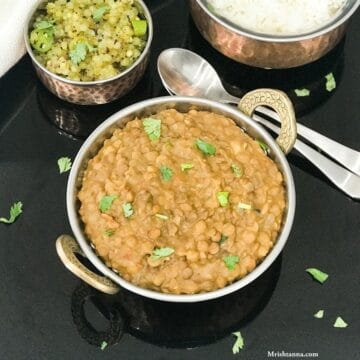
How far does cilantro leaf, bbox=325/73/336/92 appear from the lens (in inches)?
108

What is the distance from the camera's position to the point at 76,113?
104 inches

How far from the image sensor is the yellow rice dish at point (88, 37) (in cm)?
244

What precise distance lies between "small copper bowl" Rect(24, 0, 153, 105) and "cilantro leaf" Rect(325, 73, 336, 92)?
0.74 metres

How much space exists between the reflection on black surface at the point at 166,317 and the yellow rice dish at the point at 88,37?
78cm

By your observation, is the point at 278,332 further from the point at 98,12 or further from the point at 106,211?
the point at 98,12

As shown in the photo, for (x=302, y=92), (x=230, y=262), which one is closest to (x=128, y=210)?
(x=230, y=262)

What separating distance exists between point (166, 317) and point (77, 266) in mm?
414

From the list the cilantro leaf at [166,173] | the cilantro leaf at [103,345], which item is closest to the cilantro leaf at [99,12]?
the cilantro leaf at [166,173]

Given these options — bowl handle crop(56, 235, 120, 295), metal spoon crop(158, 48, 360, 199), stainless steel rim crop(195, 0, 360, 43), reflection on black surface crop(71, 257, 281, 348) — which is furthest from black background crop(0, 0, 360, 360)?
stainless steel rim crop(195, 0, 360, 43)

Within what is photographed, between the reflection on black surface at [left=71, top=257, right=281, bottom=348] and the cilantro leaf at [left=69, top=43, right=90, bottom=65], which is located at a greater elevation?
the cilantro leaf at [left=69, top=43, right=90, bottom=65]

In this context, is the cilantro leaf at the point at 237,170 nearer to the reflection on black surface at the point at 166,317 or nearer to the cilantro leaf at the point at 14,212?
the reflection on black surface at the point at 166,317

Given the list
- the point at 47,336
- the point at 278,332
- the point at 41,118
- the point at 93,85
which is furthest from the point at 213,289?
the point at 41,118

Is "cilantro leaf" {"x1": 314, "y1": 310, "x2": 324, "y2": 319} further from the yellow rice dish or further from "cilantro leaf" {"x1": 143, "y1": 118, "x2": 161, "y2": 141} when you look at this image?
the yellow rice dish

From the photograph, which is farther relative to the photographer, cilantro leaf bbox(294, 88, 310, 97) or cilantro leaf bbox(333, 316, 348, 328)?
cilantro leaf bbox(294, 88, 310, 97)
